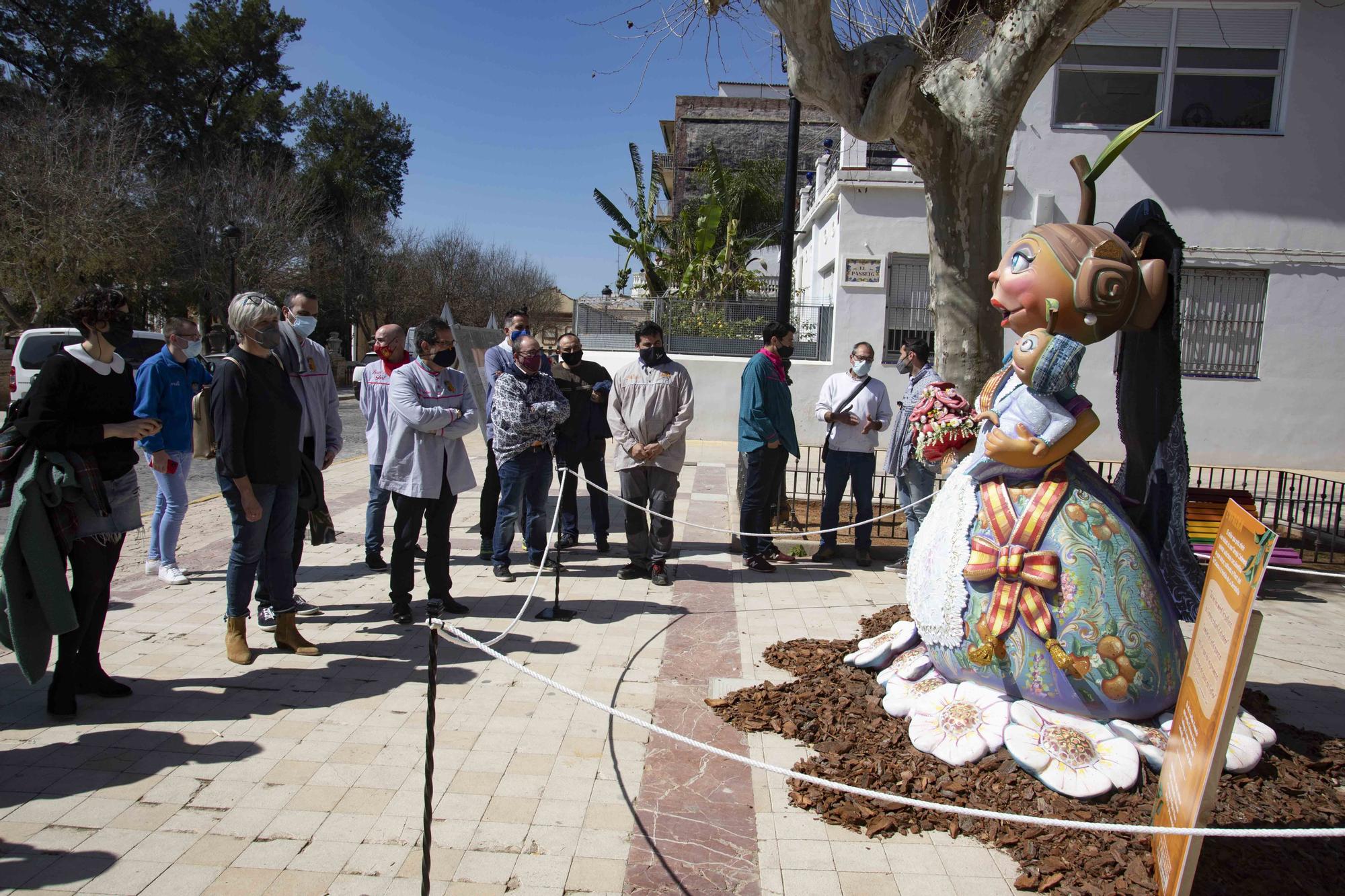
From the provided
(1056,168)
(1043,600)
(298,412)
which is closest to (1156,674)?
(1043,600)

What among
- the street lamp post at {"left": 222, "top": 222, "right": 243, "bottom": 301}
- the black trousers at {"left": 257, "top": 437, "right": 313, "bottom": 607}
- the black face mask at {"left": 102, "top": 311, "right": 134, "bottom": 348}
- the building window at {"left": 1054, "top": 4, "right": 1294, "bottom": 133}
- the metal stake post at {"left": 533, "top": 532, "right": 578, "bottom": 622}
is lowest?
the metal stake post at {"left": 533, "top": 532, "right": 578, "bottom": 622}

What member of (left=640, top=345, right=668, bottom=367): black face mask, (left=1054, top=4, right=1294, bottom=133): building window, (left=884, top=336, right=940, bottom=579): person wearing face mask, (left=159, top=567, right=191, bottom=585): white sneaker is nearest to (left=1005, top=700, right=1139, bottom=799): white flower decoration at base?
(left=884, top=336, right=940, bottom=579): person wearing face mask

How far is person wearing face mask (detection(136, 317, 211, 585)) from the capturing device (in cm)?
613

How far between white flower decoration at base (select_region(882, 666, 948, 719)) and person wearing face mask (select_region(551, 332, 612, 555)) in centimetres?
387

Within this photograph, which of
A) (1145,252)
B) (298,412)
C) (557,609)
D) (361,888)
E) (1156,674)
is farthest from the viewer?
(557,609)

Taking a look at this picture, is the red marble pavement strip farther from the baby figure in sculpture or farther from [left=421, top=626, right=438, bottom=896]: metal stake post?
the baby figure in sculpture

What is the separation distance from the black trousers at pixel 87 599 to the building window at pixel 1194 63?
1533 centimetres

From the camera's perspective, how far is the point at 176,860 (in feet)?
10.0

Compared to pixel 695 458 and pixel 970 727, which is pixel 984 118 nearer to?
pixel 970 727

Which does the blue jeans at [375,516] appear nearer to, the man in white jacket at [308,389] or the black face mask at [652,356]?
the man in white jacket at [308,389]

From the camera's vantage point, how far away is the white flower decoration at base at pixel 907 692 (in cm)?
402

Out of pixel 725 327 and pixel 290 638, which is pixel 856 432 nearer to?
pixel 290 638

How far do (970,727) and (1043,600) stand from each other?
0.67 metres

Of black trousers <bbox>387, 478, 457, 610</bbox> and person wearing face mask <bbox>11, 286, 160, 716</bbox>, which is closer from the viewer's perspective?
person wearing face mask <bbox>11, 286, 160, 716</bbox>
